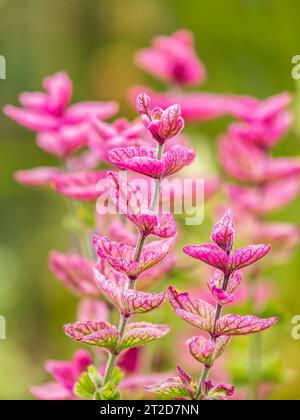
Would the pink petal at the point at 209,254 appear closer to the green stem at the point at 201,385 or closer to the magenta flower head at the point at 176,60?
the green stem at the point at 201,385

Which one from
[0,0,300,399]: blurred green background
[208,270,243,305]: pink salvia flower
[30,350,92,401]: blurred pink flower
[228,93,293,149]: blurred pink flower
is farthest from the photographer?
[0,0,300,399]: blurred green background

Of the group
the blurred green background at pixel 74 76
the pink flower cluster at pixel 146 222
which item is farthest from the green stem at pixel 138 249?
the blurred green background at pixel 74 76

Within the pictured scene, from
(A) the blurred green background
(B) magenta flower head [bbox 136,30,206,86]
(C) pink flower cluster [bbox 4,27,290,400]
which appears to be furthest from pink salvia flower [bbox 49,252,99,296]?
(A) the blurred green background

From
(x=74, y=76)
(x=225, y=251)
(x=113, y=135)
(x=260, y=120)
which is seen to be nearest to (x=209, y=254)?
(x=225, y=251)

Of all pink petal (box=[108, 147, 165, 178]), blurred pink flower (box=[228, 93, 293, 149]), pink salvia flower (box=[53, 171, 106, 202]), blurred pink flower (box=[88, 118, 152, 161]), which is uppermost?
blurred pink flower (box=[228, 93, 293, 149])

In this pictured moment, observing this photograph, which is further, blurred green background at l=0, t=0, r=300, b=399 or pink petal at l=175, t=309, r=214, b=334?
blurred green background at l=0, t=0, r=300, b=399

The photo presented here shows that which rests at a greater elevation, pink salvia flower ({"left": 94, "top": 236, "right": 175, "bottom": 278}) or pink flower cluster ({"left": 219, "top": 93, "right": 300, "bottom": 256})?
pink flower cluster ({"left": 219, "top": 93, "right": 300, "bottom": 256})

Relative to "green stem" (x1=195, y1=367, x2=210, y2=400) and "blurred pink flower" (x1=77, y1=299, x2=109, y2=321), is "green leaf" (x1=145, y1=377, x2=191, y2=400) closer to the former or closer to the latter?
"green stem" (x1=195, y1=367, x2=210, y2=400)
